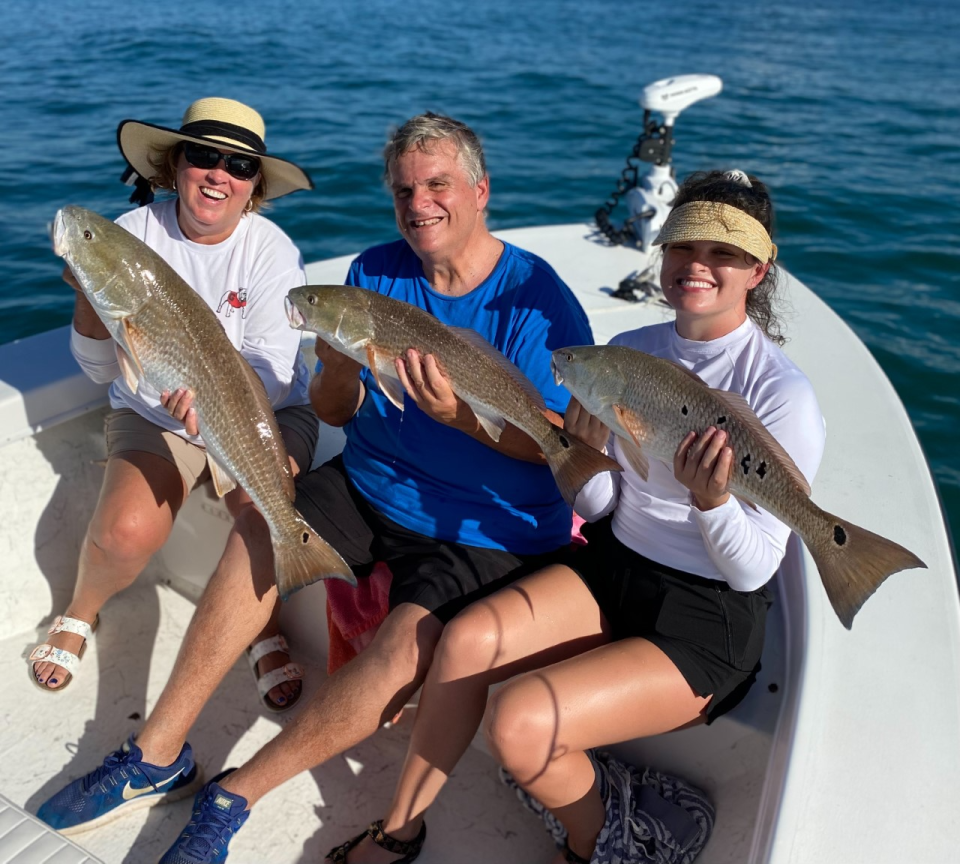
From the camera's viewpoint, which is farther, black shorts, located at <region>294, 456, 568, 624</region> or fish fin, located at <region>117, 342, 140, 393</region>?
fish fin, located at <region>117, 342, 140, 393</region>

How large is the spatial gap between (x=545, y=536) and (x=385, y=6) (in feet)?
83.4

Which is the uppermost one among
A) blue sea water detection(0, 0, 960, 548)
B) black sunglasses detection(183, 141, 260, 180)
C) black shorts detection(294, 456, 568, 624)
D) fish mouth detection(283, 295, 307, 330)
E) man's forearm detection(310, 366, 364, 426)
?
black sunglasses detection(183, 141, 260, 180)

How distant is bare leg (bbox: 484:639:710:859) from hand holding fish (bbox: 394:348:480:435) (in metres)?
0.83

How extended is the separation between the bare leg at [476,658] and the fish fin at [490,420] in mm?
470

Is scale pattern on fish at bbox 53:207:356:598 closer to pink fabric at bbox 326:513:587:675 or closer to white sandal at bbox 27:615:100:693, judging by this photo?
pink fabric at bbox 326:513:587:675

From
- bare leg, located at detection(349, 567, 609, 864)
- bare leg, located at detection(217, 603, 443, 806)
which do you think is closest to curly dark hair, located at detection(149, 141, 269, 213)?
bare leg, located at detection(217, 603, 443, 806)

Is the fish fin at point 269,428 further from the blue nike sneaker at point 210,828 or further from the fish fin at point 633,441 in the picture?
the fish fin at point 633,441

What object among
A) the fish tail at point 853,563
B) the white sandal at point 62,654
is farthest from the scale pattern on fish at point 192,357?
the fish tail at point 853,563

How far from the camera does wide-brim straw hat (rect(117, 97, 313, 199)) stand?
3.34 m

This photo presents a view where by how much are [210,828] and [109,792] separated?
44cm

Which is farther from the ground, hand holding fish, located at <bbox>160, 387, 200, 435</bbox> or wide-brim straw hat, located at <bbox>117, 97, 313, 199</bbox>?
wide-brim straw hat, located at <bbox>117, 97, 313, 199</bbox>

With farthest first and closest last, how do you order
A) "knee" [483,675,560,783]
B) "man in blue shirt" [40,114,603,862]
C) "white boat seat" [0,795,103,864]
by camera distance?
"man in blue shirt" [40,114,603,862], "knee" [483,675,560,783], "white boat seat" [0,795,103,864]

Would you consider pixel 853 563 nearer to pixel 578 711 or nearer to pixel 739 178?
pixel 578 711

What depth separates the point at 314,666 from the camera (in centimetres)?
367
